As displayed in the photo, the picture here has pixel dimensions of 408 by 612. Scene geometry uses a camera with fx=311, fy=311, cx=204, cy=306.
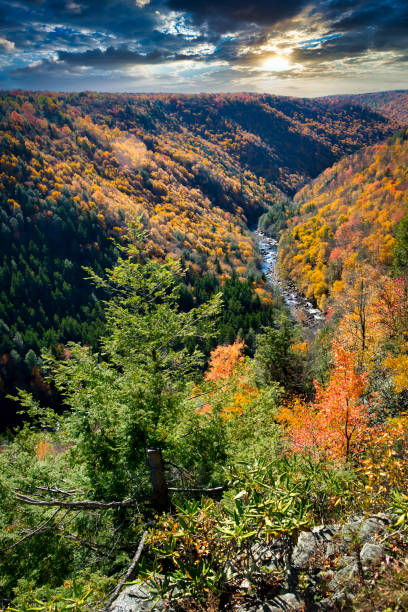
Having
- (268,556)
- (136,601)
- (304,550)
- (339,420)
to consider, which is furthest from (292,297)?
(136,601)

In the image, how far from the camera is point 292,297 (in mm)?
101625

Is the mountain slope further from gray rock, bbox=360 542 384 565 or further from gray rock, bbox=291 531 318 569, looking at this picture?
gray rock, bbox=360 542 384 565

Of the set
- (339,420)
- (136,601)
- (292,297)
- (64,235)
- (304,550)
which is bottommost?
(292,297)

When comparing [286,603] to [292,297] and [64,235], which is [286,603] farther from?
[64,235]

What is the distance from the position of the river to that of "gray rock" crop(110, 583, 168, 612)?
250 feet

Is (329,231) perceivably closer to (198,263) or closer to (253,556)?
(198,263)

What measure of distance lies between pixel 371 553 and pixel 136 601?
3892 millimetres

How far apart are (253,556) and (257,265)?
129 meters

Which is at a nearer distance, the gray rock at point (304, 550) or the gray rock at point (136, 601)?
the gray rock at point (136, 601)

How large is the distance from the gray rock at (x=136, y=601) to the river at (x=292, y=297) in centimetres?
7624

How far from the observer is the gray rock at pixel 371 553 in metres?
4.63

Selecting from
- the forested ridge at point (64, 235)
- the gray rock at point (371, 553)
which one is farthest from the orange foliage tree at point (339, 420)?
the forested ridge at point (64, 235)

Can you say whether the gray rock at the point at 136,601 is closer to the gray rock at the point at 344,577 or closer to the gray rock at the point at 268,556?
the gray rock at the point at 268,556

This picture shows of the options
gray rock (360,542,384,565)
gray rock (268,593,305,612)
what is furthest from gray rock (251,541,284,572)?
gray rock (360,542,384,565)
